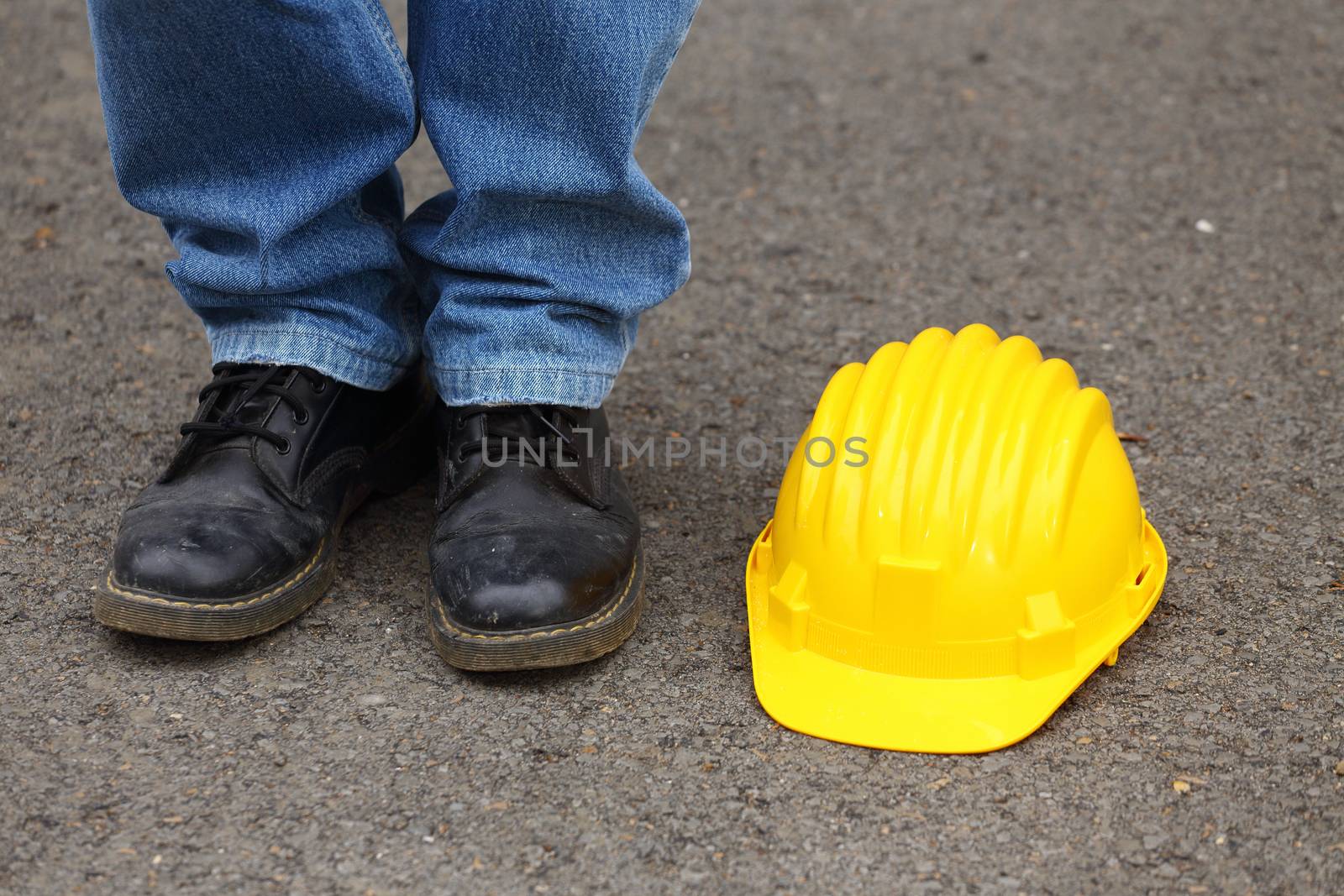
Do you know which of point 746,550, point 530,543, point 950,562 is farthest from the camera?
point 746,550

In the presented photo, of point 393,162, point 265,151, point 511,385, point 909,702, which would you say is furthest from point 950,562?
point 265,151

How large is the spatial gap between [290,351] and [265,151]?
0.30 m

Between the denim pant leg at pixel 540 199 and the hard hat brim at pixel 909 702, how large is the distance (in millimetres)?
548

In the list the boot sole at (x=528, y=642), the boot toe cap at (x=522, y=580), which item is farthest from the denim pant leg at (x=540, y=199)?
the boot sole at (x=528, y=642)

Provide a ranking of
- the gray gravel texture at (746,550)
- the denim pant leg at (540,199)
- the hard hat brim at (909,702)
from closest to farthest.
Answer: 1. the gray gravel texture at (746,550)
2. the hard hat brim at (909,702)
3. the denim pant leg at (540,199)

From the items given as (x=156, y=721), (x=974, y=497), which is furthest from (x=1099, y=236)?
(x=156, y=721)

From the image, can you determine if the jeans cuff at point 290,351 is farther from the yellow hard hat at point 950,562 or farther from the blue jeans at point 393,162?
the yellow hard hat at point 950,562

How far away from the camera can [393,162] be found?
190 centimetres

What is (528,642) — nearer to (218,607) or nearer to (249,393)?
(218,607)

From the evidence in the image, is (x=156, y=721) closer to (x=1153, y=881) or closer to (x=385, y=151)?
(x=385, y=151)

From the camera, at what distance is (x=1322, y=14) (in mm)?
4531

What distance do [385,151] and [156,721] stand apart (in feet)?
2.73

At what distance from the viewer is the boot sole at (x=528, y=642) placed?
1739mm

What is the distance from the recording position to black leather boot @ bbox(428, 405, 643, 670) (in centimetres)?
175
